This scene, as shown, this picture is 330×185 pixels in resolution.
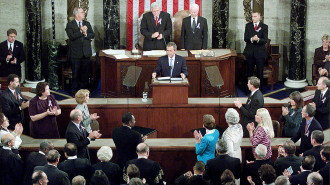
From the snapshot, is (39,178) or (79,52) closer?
(39,178)

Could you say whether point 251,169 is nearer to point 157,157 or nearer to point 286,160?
point 286,160

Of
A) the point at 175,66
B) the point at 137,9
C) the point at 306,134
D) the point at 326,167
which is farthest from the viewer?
the point at 137,9

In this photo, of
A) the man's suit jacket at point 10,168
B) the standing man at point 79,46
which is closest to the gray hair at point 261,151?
the man's suit jacket at point 10,168

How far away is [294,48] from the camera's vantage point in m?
14.2

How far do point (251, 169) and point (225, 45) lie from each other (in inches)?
248

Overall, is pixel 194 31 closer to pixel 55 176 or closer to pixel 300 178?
pixel 300 178

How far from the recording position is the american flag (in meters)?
14.9

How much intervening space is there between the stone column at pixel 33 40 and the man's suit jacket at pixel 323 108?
602cm

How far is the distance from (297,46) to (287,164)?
19.9ft

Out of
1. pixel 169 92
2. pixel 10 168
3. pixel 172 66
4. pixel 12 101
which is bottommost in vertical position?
pixel 10 168

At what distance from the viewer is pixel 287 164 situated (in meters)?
8.50

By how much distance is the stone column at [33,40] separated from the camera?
1384cm

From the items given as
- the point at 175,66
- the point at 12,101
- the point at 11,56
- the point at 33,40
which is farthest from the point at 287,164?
the point at 33,40

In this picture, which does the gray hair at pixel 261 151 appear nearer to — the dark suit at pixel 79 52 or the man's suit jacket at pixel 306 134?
the man's suit jacket at pixel 306 134
